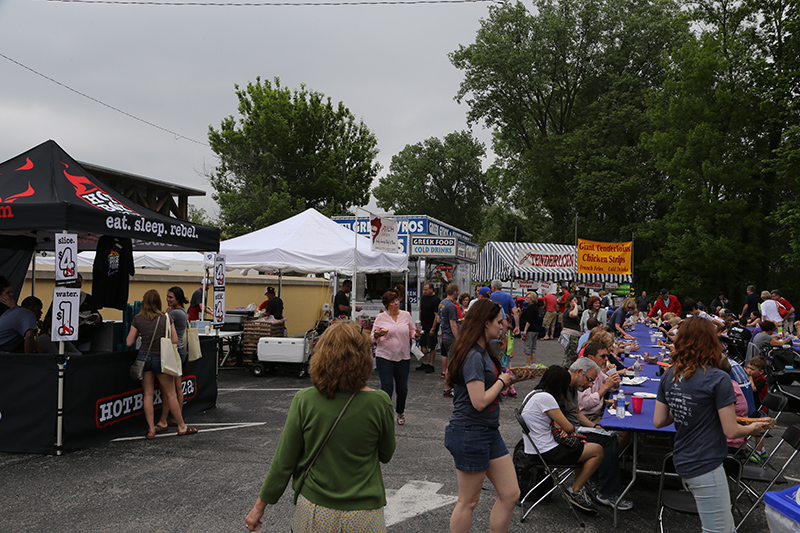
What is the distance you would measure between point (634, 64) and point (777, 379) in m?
28.6

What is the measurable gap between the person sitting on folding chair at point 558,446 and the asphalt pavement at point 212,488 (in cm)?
19

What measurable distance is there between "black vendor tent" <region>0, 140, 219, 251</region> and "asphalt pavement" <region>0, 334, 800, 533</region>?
238cm

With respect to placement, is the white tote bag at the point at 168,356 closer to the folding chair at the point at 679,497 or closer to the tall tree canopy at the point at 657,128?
the folding chair at the point at 679,497

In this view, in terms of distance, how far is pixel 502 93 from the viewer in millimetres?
35625

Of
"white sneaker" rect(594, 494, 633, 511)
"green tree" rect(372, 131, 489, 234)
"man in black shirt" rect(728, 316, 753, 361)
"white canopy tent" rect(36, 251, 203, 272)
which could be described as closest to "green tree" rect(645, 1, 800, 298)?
"man in black shirt" rect(728, 316, 753, 361)

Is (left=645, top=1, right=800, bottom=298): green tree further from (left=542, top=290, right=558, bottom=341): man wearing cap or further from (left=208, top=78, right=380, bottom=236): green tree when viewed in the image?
(left=208, top=78, right=380, bottom=236): green tree

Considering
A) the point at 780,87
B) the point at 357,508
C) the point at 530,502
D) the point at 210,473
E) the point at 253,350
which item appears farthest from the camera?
the point at 780,87

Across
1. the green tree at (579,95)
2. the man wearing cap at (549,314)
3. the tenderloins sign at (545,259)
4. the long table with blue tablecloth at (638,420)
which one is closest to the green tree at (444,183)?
the green tree at (579,95)

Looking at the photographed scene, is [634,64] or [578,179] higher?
[634,64]

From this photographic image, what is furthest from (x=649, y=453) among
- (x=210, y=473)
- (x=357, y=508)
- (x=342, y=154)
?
(x=342, y=154)

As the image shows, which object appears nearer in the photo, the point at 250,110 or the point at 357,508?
the point at 357,508

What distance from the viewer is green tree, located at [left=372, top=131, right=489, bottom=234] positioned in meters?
62.6

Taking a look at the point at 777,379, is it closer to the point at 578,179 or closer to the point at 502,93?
the point at 578,179

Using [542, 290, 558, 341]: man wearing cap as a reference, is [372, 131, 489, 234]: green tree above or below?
above
